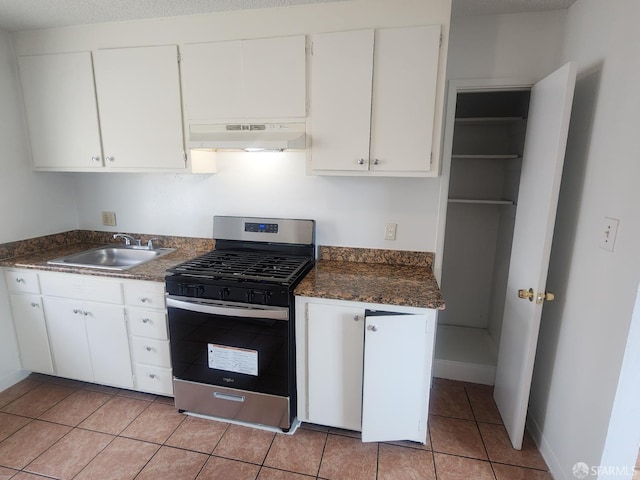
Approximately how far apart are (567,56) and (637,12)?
0.55 m

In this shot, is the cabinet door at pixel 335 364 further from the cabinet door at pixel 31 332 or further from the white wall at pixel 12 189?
the white wall at pixel 12 189

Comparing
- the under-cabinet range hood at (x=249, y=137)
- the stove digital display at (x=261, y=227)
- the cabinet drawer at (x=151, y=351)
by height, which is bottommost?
the cabinet drawer at (x=151, y=351)

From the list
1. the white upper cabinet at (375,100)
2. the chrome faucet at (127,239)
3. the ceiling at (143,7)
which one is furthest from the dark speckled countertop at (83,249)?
the ceiling at (143,7)

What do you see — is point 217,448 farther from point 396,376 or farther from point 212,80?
point 212,80

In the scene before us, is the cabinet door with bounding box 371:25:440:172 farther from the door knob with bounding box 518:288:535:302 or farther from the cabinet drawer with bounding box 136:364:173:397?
the cabinet drawer with bounding box 136:364:173:397

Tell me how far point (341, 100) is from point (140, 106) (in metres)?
1.25

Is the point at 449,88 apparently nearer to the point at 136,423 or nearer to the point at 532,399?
the point at 532,399

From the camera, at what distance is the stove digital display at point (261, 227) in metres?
2.28

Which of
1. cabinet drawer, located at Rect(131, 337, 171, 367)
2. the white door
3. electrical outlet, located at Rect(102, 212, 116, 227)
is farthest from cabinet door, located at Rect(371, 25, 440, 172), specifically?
electrical outlet, located at Rect(102, 212, 116, 227)

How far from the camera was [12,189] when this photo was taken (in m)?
2.29

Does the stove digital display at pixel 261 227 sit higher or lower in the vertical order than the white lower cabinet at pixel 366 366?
higher

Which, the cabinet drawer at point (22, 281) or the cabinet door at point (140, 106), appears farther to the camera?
the cabinet drawer at point (22, 281)

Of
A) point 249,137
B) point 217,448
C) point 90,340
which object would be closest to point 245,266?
point 249,137

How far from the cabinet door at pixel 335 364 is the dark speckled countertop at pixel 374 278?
0.09 metres
